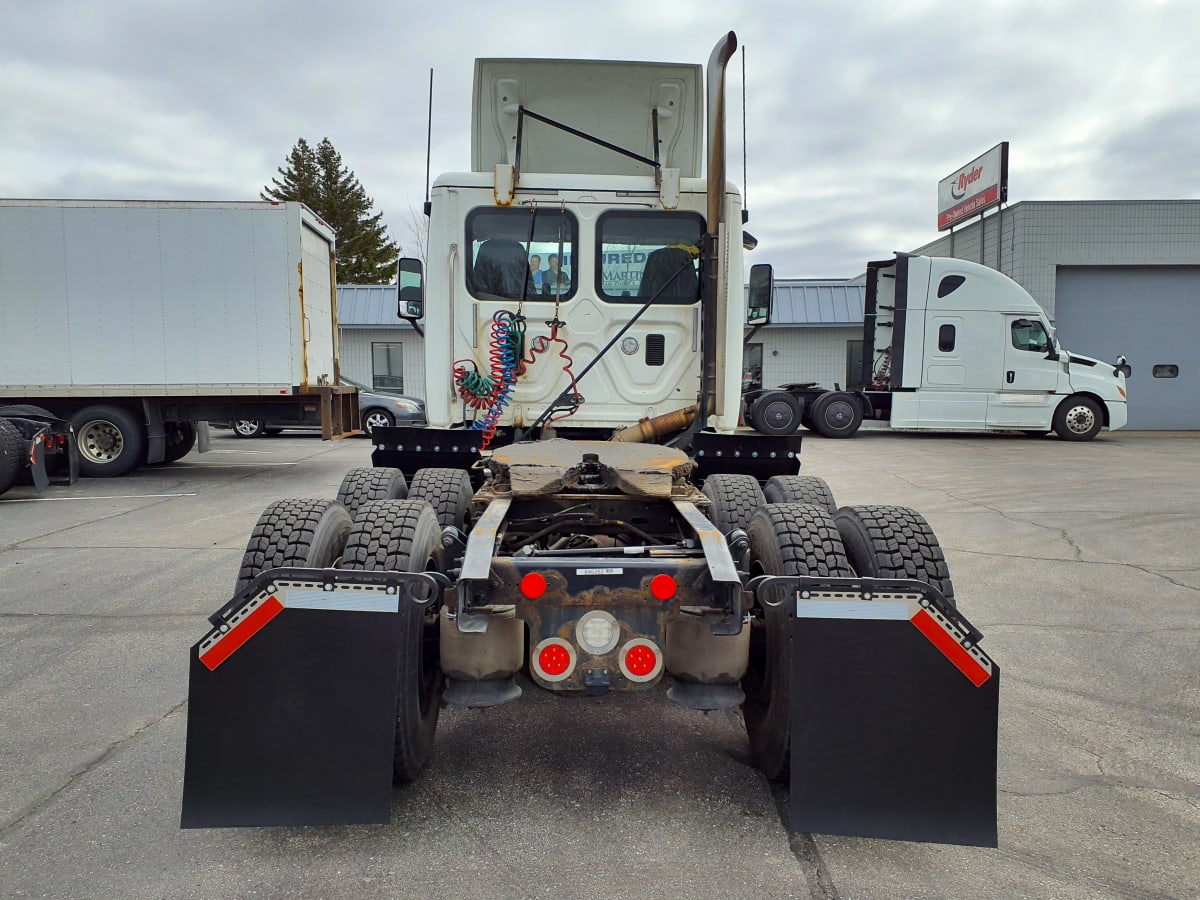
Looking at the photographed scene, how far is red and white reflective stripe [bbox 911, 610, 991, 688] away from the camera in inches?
95.0

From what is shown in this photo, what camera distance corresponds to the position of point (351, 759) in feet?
8.00

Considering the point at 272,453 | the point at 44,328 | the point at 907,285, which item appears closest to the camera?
the point at 44,328

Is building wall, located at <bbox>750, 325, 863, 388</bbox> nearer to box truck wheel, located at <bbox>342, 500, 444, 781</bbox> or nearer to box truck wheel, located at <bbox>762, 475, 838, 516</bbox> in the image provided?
box truck wheel, located at <bbox>762, 475, 838, 516</bbox>

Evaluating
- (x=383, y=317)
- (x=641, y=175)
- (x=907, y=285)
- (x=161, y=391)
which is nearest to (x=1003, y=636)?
(x=641, y=175)

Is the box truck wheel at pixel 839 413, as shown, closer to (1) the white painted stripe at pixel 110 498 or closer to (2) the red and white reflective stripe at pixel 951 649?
(1) the white painted stripe at pixel 110 498

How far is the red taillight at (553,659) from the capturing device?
2.54 metres

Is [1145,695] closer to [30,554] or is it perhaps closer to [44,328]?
[30,554]

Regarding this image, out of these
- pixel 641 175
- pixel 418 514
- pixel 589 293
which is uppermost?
pixel 641 175

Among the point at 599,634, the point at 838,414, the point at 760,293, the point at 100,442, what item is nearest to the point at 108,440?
the point at 100,442

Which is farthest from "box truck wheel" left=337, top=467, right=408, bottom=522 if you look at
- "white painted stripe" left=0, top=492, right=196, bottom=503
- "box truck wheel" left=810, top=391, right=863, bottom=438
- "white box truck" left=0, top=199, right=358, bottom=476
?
"box truck wheel" left=810, top=391, right=863, bottom=438

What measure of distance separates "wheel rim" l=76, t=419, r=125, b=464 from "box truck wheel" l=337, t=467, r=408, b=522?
8.66 m

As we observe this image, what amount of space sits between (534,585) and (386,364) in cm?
2357

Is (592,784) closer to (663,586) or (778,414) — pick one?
(663,586)

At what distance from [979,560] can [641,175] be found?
13.9ft
